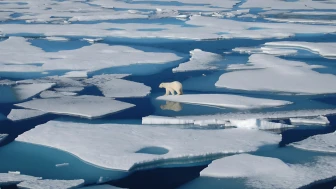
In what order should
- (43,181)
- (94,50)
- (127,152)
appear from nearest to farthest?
(43,181) → (127,152) → (94,50)

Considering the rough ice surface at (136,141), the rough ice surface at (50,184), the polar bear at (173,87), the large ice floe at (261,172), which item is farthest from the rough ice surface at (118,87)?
the rough ice surface at (50,184)

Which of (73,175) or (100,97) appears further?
(100,97)

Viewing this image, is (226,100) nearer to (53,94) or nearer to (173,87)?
(173,87)

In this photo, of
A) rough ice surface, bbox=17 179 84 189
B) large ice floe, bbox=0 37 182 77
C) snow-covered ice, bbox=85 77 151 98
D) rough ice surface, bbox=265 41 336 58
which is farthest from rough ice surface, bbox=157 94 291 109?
rough ice surface, bbox=265 41 336 58

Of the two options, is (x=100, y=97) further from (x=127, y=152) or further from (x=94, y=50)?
(x=94, y=50)

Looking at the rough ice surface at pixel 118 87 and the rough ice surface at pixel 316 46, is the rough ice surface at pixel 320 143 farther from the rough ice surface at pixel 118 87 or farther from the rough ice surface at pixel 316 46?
the rough ice surface at pixel 316 46

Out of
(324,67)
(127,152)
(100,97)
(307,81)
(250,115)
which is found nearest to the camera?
(127,152)

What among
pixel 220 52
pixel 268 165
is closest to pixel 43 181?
pixel 268 165
